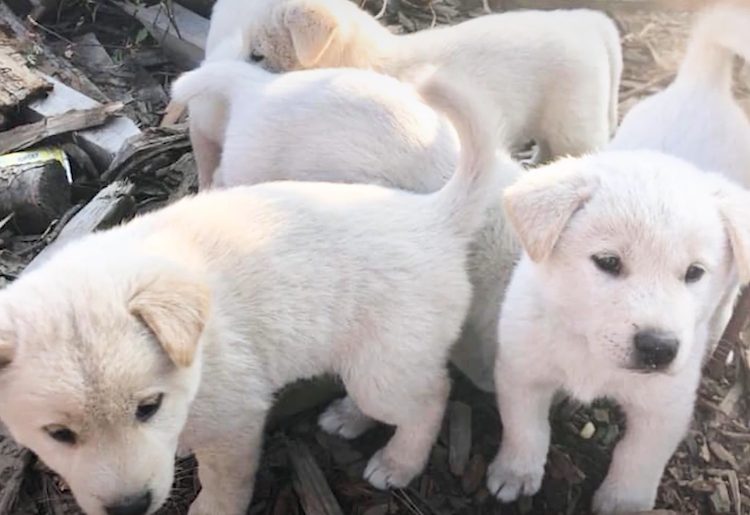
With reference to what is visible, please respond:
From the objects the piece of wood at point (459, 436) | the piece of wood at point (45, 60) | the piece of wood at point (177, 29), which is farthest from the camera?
the piece of wood at point (177, 29)

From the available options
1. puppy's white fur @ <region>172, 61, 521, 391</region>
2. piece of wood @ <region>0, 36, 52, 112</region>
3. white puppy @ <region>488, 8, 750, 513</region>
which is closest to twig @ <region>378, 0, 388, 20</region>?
puppy's white fur @ <region>172, 61, 521, 391</region>

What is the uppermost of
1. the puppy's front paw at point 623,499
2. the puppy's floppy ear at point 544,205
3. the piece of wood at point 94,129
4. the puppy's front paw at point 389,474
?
the puppy's floppy ear at point 544,205

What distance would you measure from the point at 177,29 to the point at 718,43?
3418 mm


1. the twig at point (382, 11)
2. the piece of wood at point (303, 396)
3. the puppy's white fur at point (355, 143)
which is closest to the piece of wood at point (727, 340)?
the puppy's white fur at point (355, 143)

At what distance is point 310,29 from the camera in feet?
15.9

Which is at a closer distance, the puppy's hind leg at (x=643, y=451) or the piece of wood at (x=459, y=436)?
the puppy's hind leg at (x=643, y=451)

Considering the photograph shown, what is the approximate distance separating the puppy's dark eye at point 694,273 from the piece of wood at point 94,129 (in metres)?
3.16

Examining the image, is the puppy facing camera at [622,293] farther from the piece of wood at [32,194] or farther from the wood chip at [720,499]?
the piece of wood at [32,194]

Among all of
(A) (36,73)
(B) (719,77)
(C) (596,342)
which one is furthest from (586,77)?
(A) (36,73)

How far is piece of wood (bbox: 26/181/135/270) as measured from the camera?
4.58 meters

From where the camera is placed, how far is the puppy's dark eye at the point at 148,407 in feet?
9.77

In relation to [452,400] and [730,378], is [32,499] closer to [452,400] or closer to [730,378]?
[452,400]

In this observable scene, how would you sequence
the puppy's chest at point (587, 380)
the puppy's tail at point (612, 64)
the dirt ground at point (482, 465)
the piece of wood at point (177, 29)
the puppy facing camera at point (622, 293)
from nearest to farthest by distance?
the puppy facing camera at point (622, 293), the puppy's chest at point (587, 380), the dirt ground at point (482, 465), the puppy's tail at point (612, 64), the piece of wood at point (177, 29)

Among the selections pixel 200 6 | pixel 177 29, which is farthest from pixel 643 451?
pixel 200 6
